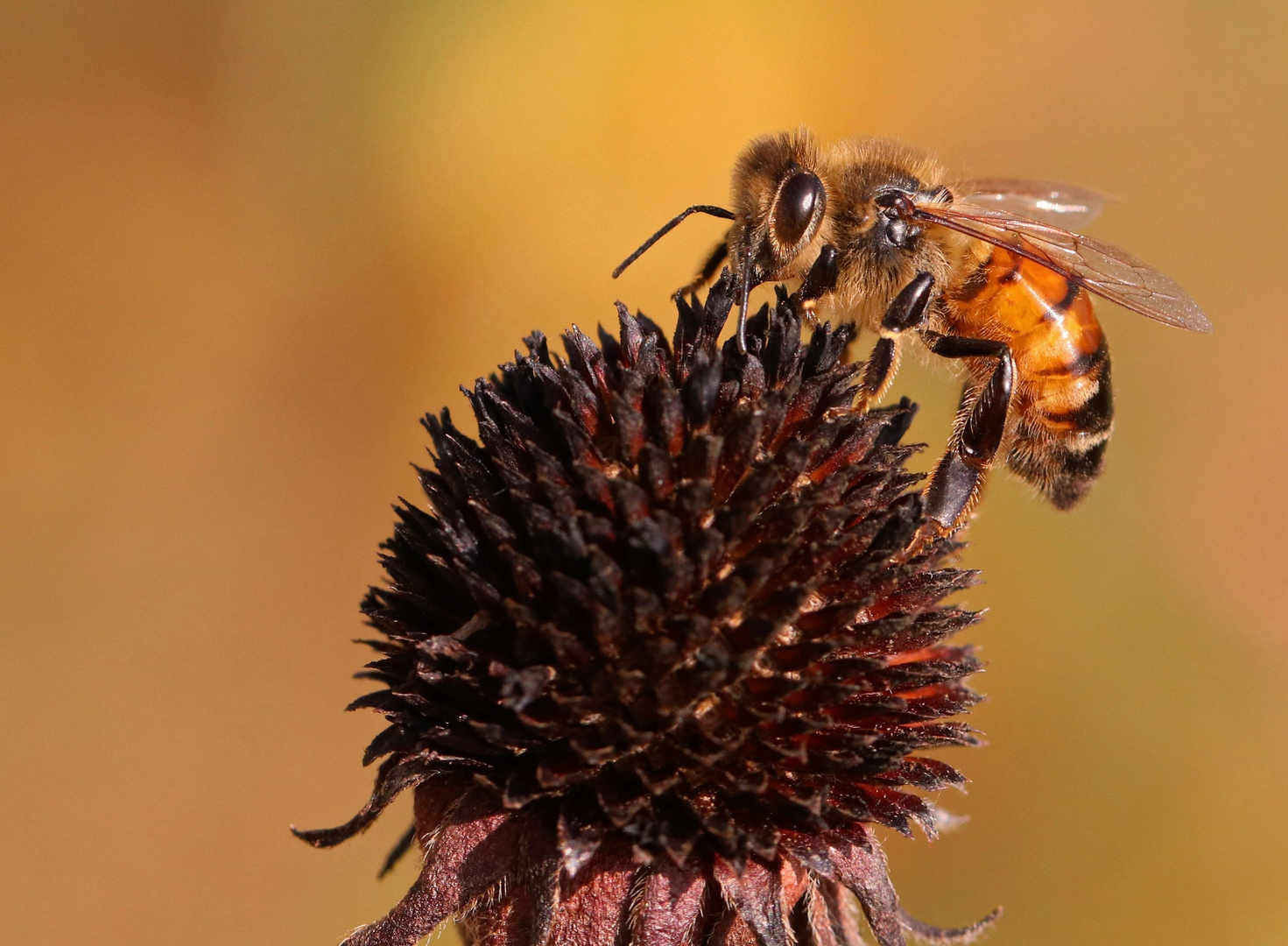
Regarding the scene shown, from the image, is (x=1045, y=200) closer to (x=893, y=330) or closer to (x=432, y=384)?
(x=893, y=330)

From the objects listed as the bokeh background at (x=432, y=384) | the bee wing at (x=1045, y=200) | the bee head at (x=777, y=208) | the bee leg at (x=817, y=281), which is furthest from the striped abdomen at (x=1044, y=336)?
the bokeh background at (x=432, y=384)

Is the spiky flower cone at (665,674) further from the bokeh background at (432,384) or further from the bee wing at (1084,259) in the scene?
the bokeh background at (432,384)

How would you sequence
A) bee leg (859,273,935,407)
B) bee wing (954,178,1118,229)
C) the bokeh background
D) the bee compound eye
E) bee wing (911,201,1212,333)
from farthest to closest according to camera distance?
the bokeh background, bee wing (954,178,1118,229), bee wing (911,201,1212,333), the bee compound eye, bee leg (859,273,935,407)

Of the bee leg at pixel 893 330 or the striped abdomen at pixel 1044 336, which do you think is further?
the striped abdomen at pixel 1044 336

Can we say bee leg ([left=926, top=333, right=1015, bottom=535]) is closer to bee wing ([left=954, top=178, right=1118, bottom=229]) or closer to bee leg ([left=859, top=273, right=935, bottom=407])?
bee leg ([left=859, top=273, right=935, bottom=407])

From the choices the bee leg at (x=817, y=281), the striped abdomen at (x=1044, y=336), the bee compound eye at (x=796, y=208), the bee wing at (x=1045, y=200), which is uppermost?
the bee wing at (x=1045, y=200)

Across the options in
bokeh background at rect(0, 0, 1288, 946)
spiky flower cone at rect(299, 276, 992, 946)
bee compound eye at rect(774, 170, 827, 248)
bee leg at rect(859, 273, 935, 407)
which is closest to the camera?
spiky flower cone at rect(299, 276, 992, 946)

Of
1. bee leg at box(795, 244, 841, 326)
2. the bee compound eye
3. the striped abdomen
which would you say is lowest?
the striped abdomen

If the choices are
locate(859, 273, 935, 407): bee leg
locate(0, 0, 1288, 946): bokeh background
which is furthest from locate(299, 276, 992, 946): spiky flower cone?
locate(0, 0, 1288, 946): bokeh background
